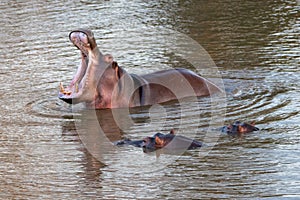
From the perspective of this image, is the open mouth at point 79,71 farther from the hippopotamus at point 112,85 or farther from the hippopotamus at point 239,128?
the hippopotamus at point 239,128

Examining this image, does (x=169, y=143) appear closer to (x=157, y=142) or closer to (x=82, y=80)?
(x=157, y=142)

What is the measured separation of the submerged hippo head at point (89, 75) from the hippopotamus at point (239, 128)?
161cm

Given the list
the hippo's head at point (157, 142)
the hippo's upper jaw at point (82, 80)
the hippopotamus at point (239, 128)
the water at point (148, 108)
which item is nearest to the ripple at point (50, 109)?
the water at point (148, 108)

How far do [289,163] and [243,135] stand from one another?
91 cm

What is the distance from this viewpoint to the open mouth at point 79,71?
25.8ft

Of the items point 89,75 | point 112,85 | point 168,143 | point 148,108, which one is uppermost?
point 89,75

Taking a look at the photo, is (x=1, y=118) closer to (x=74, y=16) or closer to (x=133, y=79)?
(x=133, y=79)

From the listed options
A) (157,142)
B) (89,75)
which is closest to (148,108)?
(89,75)

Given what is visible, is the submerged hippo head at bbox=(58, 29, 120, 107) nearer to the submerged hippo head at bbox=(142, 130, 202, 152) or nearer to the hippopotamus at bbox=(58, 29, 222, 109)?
the hippopotamus at bbox=(58, 29, 222, 109)

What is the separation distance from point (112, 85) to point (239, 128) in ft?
5.78

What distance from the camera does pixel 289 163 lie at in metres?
6.02

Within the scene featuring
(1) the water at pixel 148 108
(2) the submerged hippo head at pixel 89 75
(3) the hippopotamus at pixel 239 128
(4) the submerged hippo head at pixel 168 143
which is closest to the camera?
(1) the water at pixel 148 108

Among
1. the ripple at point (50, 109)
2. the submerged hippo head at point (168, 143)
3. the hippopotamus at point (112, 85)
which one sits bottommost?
the submerged hippo head at point (168, 143)

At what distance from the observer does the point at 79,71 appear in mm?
8156
